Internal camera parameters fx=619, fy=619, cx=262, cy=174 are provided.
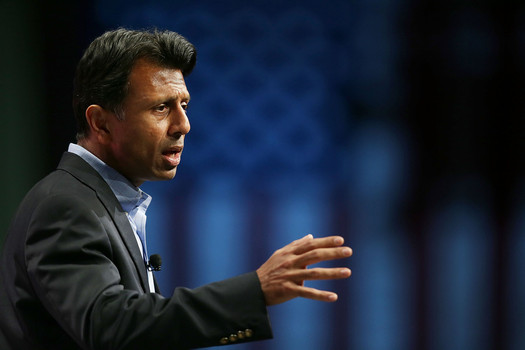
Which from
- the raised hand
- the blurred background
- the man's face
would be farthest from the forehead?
the blurred background

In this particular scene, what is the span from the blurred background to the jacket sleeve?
5.54 ft

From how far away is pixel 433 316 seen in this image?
2816 millimetres

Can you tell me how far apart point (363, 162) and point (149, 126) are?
1620 mm

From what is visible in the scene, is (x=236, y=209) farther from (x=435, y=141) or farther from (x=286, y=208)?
(x=435, y=141)

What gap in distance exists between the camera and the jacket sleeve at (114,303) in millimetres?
1026

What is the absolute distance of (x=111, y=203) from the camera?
1.26 m

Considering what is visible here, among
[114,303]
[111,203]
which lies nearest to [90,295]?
[114,303]

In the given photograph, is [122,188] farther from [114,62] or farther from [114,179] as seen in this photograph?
[114,62]

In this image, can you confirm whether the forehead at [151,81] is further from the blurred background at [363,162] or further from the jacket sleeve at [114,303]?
the blurred background at [363,162]

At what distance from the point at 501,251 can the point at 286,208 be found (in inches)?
39.4

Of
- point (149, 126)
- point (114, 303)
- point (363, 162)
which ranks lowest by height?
point (114, 303)

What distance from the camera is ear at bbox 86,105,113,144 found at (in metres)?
1.37

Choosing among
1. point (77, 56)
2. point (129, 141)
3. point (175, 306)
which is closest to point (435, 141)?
point (77, 56)

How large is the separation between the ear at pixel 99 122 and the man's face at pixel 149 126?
0.05 feet
